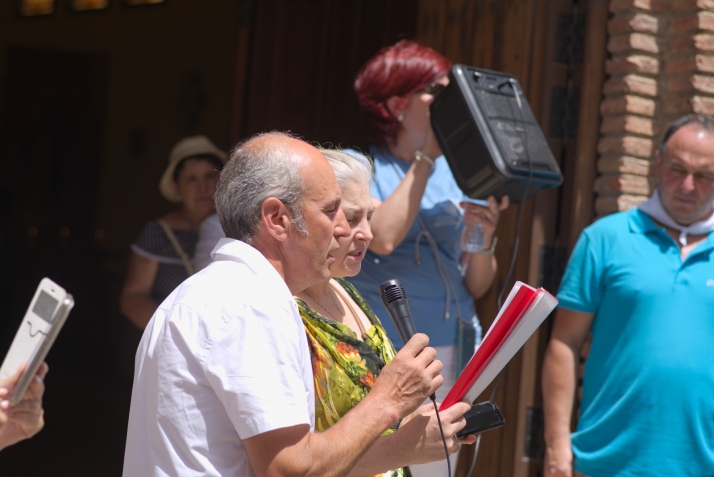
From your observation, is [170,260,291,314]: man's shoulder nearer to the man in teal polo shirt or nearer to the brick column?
the man in teal polo shirt

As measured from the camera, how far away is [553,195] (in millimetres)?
3754

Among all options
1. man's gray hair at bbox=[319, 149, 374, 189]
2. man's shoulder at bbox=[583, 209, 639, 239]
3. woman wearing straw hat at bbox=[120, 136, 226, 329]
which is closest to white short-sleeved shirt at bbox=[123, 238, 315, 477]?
man's gray hair at bbox=[319, 149, 374, 189]

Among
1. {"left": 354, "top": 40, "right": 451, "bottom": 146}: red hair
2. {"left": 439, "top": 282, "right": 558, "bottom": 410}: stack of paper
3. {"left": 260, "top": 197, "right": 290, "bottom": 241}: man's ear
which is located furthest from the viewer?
{"left": 354, "top": 40, "right": 451, "bottom": 146}: red hair

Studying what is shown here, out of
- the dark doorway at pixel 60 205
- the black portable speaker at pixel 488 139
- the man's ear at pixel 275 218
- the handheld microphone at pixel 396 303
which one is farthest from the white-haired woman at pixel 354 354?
the dark doorway at pixel 60 205

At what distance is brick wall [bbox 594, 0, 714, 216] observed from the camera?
137 inches

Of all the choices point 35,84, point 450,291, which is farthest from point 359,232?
point 35,84

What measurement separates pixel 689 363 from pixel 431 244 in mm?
930

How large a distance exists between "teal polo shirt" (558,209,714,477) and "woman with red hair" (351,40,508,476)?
0.39 metres

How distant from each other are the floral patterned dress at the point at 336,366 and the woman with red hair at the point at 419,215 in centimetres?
89

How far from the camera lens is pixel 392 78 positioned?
3.11m

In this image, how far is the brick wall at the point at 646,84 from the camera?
11.4 feet

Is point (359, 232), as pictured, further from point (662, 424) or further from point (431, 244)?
point (662, 424)

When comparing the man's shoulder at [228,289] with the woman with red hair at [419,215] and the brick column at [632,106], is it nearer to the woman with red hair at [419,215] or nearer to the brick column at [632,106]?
the woman with red hair at [419,215]

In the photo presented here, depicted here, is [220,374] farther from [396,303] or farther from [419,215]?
[419,215]
